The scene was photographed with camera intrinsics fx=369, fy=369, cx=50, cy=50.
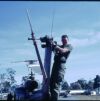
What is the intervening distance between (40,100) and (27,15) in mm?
1494

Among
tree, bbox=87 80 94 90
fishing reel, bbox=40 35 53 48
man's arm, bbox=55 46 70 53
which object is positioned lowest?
man's arm, bbox=55 46 70 53

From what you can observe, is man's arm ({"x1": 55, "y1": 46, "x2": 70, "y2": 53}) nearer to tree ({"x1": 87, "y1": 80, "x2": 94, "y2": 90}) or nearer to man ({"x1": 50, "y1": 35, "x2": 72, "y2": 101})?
man ({"x1": 50, "y1": 35, "x2": 72, "y2": 101})

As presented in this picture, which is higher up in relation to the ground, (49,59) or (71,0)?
(71,0)

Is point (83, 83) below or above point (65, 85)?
above

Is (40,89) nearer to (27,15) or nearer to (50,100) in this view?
(50,100)

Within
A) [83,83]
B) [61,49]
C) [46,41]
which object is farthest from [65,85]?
[46,41]

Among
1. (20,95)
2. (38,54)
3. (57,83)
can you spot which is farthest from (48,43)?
(20,95)

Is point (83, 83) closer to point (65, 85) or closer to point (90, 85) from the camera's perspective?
point (90, 85)

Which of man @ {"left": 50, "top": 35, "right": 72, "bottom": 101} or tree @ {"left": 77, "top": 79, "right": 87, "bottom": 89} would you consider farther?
tree @ {"left": 77, "top": 79, "right": 87, "bottom": 89}

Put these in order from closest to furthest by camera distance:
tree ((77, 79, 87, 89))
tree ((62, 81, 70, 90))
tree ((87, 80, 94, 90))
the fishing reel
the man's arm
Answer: the fishing reel → the man's arm → tree ((62, 81, 70, 90)) → tree ((87, 80, 94, 90)) → tree ((77, 79, 87, 89))

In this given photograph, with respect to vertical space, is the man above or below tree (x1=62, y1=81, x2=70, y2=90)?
below

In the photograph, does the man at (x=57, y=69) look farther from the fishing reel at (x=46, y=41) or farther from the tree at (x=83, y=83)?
the tree at (x=83, y=83)

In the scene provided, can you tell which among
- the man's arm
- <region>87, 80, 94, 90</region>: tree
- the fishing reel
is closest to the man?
the man's arm

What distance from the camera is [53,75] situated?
6.20 metres
